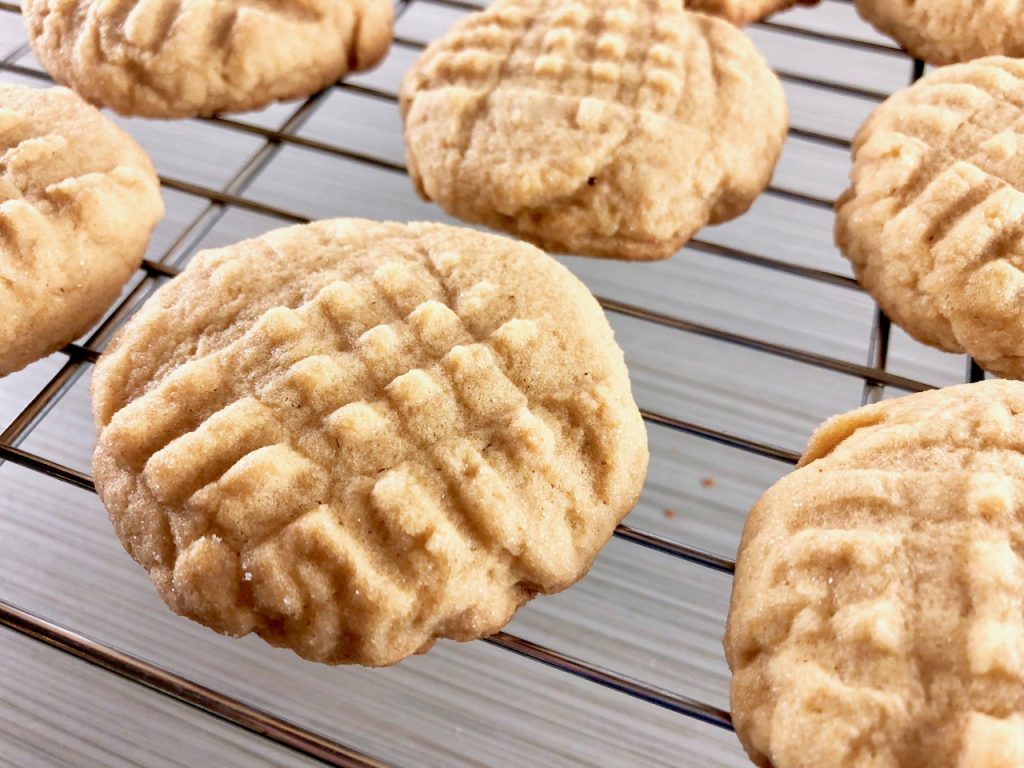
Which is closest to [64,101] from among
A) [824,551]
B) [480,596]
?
[480,596]

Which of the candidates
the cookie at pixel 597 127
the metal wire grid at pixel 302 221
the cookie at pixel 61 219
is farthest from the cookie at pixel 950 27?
the cookie at pixel 61 219

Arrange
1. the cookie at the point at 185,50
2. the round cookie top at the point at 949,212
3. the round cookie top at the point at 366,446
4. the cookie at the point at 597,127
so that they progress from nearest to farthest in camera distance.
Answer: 1. the round cookie top at the point at 366,446
2. the round cookie top at the point at 949,212
3. the cookie at the point at 597,127
4. the cookie at the point at 185,50

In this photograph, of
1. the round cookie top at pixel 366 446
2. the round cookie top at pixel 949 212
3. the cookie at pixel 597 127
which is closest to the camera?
the round cookie top at pixel 366 446

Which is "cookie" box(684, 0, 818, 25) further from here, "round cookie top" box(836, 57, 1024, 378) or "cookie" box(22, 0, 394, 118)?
"cookie" box(22, 0, 394, 118)

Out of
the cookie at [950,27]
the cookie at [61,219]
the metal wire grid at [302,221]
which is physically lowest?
the metal wire grid at [302,221]

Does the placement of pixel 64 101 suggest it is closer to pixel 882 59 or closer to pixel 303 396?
pixel 303 396

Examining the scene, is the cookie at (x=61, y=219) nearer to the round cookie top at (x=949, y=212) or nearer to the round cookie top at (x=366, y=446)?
the round cookie top at (x=366, y=446)
